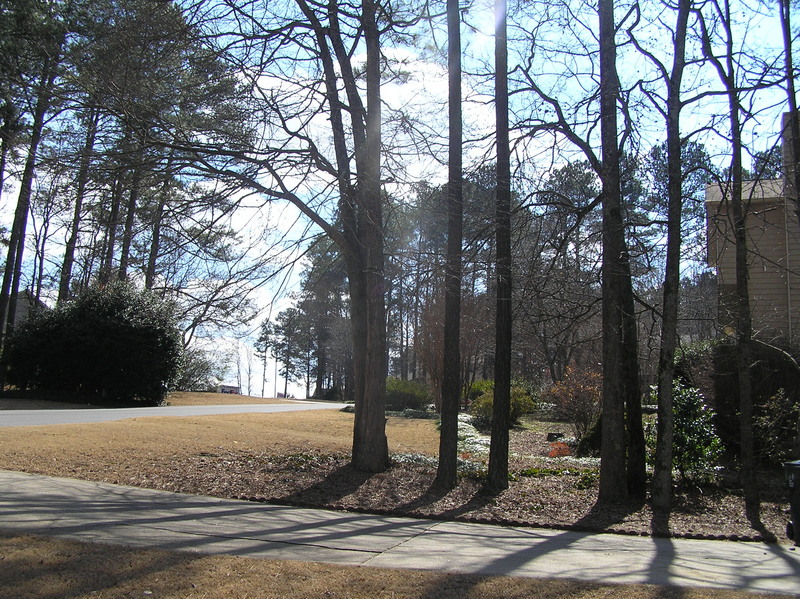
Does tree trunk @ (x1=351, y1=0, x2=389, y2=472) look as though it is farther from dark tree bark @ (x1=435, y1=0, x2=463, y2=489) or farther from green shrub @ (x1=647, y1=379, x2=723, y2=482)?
green shrub @ (x1=647, y1=379, x2=723, y2=482)

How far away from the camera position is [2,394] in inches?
1027

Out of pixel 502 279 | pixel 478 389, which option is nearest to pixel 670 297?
pixel 502 279

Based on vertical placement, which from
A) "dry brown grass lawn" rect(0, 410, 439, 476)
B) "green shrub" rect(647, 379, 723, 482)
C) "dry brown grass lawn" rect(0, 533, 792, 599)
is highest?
"green shrub" rect(647, 379, 723, 482)

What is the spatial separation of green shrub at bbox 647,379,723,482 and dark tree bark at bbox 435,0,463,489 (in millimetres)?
3593

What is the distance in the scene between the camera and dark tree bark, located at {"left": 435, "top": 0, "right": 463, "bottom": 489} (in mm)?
10672

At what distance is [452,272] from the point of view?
10648mm

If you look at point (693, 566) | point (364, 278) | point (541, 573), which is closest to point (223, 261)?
point (364, 278)

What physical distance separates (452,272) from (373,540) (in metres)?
5.03

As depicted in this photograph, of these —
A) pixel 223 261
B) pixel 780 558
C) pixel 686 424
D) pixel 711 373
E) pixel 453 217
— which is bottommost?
pixel 780 558

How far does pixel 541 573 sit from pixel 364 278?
23.2 feet

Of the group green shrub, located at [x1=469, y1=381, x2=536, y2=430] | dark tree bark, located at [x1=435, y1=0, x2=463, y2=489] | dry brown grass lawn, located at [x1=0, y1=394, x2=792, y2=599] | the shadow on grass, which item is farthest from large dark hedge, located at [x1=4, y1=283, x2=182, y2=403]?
dry brown grass lawn, located at [x1=0, y1=394, x2=792, y2=599]

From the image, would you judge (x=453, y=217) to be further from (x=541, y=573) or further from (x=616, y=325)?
(x=541, y=573)

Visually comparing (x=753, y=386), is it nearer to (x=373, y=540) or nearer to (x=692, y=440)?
(x=692, y=440)

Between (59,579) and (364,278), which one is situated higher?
(364,278)
